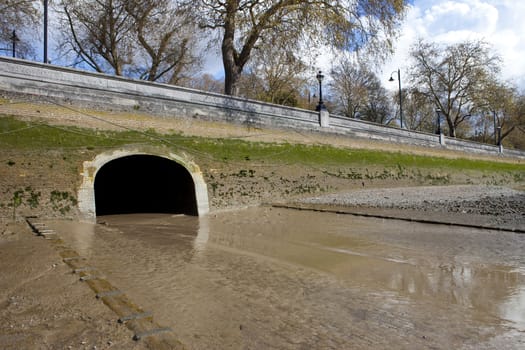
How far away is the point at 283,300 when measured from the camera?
477 centimetres

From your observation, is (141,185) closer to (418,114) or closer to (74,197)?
(74,197)

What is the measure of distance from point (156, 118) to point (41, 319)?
35.9 ft

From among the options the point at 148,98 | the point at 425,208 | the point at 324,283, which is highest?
the point at 148,98

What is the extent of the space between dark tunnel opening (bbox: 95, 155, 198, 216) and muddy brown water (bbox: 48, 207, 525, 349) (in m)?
4.63

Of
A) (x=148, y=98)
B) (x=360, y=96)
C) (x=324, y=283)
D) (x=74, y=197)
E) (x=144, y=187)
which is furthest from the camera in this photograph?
(x=360, y=96)

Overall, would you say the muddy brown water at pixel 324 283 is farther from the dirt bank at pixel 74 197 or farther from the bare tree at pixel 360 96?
the bare tree at pixel 360 96

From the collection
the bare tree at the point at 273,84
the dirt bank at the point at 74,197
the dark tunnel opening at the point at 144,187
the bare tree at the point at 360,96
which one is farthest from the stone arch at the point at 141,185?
the bare tree at the point at 360,96

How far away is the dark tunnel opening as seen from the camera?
14609mm

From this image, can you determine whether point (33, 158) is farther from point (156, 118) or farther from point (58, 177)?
point (156, 118)

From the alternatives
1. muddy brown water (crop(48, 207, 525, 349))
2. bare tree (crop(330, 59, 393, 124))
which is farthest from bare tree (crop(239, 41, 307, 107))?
muddy brown water (crop(48, 207, 525, 349))

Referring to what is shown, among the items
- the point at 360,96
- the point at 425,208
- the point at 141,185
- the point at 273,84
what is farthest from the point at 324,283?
the point at 360,96

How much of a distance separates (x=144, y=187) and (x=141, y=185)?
37cm

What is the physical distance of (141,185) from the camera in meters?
17.8

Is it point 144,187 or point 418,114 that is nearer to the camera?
point 144,187
